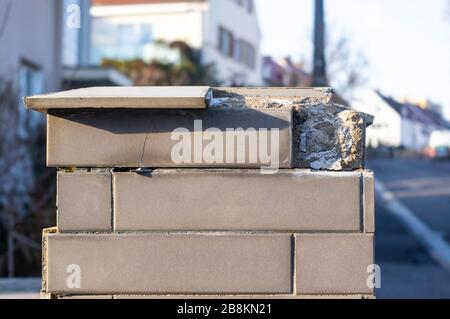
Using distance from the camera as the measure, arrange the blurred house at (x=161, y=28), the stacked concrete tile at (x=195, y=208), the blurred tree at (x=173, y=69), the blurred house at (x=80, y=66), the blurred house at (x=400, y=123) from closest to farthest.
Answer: the stacked concrete tile at (x=195, y=208) → the blurred house at (x=80, y=66) → the blurred tree at (x=173, y=69) → the blurred house at (x=161, y=28) → the blurred house at (x=400, y=123)

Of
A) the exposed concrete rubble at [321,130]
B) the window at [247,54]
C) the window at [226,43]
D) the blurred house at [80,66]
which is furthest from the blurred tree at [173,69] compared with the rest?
the exposed concrete rubble at [321,130]

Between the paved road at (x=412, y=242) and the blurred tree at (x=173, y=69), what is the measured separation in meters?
6.98

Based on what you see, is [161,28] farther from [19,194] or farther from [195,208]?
[195,208]

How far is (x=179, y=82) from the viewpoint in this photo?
2153 cm

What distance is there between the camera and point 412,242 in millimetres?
14445

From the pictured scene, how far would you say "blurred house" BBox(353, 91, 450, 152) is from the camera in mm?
42375

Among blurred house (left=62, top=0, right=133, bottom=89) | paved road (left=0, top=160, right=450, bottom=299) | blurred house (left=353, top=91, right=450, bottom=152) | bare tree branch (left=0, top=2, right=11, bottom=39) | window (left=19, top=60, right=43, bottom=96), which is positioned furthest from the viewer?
blurred house (left=353, top=91, right=450, bottom=152)

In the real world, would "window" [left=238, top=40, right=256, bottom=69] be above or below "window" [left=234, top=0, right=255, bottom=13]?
below

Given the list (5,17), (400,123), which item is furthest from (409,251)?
(400,123)

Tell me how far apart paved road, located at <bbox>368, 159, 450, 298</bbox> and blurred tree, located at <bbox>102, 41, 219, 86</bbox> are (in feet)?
22.9

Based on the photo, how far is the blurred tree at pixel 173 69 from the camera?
2136cm

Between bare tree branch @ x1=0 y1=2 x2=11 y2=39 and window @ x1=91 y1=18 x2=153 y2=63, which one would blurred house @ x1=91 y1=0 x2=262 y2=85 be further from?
bare tree branch @ x1=0 y1=2 x2=11 y2=39

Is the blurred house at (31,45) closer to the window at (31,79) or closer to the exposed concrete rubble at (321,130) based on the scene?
the window at (31,79)

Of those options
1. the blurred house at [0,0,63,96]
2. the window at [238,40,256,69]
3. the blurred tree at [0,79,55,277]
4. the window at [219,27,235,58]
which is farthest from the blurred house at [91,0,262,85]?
the blurred tree at [0,79,55,277]
